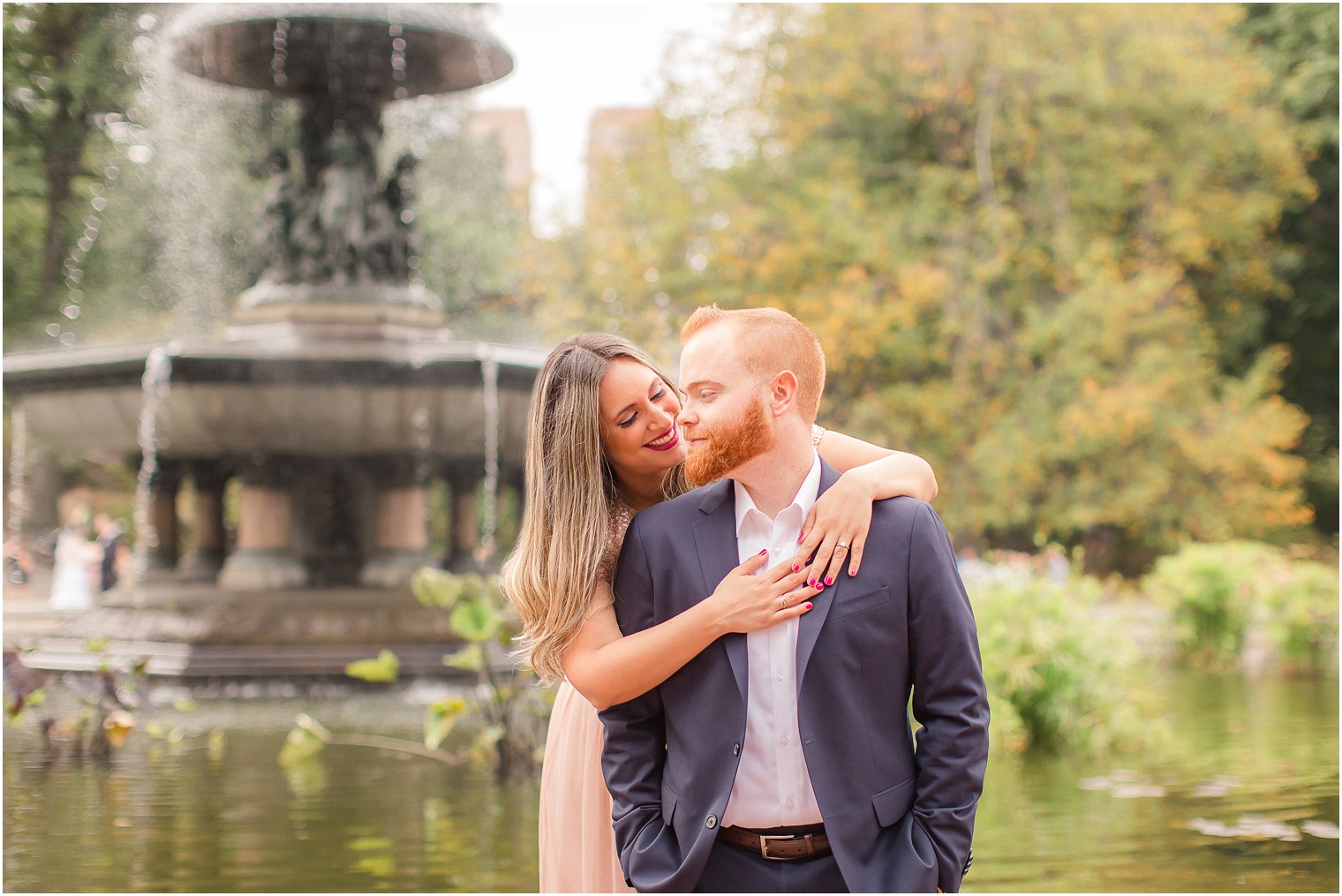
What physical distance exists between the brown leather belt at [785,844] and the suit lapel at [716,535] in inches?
16.8

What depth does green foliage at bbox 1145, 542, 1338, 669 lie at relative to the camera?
43.9 ft

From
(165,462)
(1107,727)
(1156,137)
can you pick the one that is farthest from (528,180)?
(1107,727)

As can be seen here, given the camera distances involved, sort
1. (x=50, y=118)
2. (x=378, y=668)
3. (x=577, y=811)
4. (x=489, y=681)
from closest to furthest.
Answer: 1. (x=577, y=811)
2. (x=378, y=668)
3. (x=489, y=681)
4. (x=50, y=118)

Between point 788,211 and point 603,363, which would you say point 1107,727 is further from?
point 788,211

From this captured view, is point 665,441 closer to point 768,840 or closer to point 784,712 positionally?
point 784,712

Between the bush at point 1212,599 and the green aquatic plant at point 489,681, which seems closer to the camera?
the green aquatic plant at point 489,681

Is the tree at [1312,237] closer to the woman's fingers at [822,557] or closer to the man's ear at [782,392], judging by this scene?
the man's ear at [782,392]

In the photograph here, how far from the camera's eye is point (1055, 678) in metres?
7.57

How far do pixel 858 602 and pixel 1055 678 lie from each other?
18.9ft

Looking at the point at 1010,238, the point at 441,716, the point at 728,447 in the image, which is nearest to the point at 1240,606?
the point at 441,716

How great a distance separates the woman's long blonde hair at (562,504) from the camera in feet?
8.04

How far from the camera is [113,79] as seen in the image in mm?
23719

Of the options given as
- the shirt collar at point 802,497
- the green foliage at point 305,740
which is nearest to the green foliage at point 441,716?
the green foliage at point 305,740

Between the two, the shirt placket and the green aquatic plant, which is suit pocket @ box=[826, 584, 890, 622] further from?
the green aquatic plant
